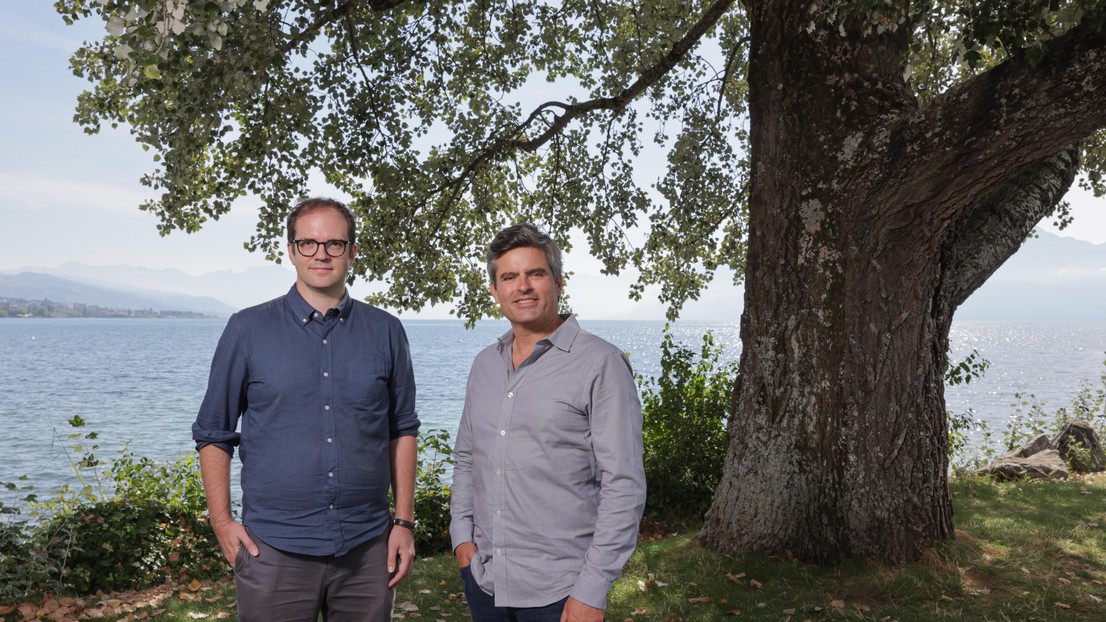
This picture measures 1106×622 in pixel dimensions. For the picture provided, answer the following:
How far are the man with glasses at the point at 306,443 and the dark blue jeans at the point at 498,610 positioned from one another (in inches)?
20.6

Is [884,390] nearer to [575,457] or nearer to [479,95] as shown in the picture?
[575,457]

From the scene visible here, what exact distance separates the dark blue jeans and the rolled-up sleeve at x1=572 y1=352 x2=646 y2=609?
0.17 meters

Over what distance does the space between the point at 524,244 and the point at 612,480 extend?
2.85 ft

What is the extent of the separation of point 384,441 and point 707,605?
4152 millimetres

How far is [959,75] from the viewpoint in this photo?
1207 centimetres

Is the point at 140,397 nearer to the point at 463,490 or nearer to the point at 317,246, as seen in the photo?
the point at 317,246

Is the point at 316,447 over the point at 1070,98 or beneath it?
beneath

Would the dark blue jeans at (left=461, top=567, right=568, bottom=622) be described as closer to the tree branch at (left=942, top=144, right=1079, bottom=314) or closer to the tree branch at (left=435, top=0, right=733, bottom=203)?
the tree branch at (left=942, top=144, right=1079, bottom=314)

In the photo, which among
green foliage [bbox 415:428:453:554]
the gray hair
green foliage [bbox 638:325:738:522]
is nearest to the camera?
the gray hair

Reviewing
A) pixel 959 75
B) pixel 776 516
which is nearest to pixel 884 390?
pixel 776 516

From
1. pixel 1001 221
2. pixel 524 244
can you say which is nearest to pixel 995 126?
pixel 1001 221

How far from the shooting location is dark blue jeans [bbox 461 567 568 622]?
8.95 ft

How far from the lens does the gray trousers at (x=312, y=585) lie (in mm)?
3107

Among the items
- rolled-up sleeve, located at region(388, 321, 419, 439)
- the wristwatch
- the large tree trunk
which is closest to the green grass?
the large tree trunk
